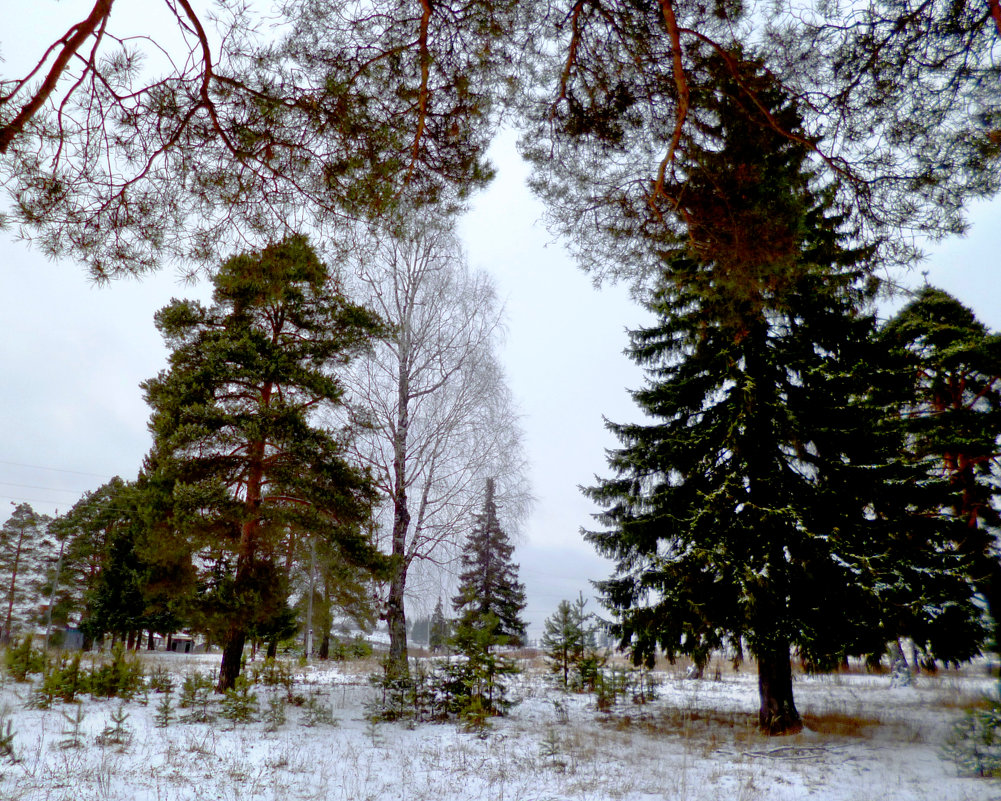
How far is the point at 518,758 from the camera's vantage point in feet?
16.7

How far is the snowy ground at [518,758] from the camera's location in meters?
3.46

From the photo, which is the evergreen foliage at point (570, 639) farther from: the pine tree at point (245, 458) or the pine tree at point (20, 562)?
the pine tree at point (20, 562)

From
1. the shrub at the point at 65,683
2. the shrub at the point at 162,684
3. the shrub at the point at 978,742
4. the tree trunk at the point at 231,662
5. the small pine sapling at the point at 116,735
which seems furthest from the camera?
the tree trunk at the point at 231,662

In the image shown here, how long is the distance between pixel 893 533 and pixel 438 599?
11395 millimetres

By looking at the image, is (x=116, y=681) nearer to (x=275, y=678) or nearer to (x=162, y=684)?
(x=162, y=684)

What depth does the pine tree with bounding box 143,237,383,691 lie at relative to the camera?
7.08 m

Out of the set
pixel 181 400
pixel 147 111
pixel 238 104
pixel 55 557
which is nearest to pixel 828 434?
pixel 238 104

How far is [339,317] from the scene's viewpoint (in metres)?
8.59

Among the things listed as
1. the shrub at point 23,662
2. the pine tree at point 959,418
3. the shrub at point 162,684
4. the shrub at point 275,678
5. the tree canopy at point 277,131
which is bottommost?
the shrub at point 275,678

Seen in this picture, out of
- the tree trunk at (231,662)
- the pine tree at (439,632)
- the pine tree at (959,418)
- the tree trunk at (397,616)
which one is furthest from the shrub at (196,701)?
the pine tree at (959,418)

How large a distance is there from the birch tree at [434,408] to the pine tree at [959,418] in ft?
24.9

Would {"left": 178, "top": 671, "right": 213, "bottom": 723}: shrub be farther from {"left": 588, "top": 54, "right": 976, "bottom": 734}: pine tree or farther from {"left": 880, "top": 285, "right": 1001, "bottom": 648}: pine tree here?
{"left": 880, "top": 285, "right": 1001, "bottom": 648}: pine tree

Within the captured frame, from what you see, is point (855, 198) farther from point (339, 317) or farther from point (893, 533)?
point (339, 317)

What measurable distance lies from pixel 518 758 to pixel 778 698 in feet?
11.6
